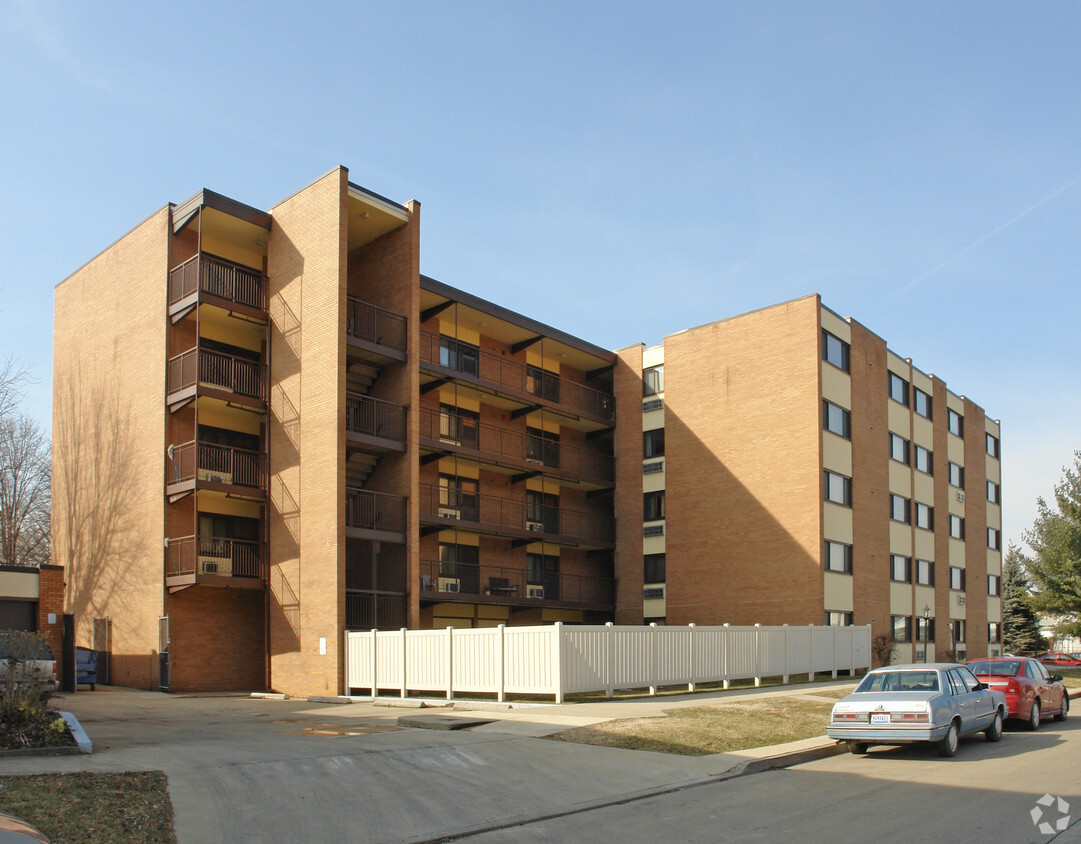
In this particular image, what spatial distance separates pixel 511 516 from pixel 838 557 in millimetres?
12205

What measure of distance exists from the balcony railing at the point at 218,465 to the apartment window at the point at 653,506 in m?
16.1

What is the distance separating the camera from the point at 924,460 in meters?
43.2

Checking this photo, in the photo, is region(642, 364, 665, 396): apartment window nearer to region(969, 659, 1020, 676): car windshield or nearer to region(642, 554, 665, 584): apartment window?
region(642, 554, 665, 584): apartment window

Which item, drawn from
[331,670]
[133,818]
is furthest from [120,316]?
[133,818]

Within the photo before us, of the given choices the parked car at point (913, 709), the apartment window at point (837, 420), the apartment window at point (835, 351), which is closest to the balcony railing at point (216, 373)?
the apartment window at point (837, 420)

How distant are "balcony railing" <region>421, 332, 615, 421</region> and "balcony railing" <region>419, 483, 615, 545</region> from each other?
4159 millimetres

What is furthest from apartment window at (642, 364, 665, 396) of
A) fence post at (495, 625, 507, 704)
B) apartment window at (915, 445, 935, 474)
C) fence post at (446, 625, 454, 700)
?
fence post at (495, 625, 507, 704)

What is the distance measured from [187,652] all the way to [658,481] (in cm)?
1909

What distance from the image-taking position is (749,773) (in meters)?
12.7

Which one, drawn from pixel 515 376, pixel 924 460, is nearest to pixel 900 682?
pixel 515 376

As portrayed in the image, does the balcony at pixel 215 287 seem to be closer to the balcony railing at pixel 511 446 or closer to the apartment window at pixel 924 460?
the balcony railing at pixel 511 446

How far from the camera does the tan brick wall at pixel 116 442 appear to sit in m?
28.8

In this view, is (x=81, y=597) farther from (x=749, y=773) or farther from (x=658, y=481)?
(x=749, y=773)

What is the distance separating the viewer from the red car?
57.0 feet
